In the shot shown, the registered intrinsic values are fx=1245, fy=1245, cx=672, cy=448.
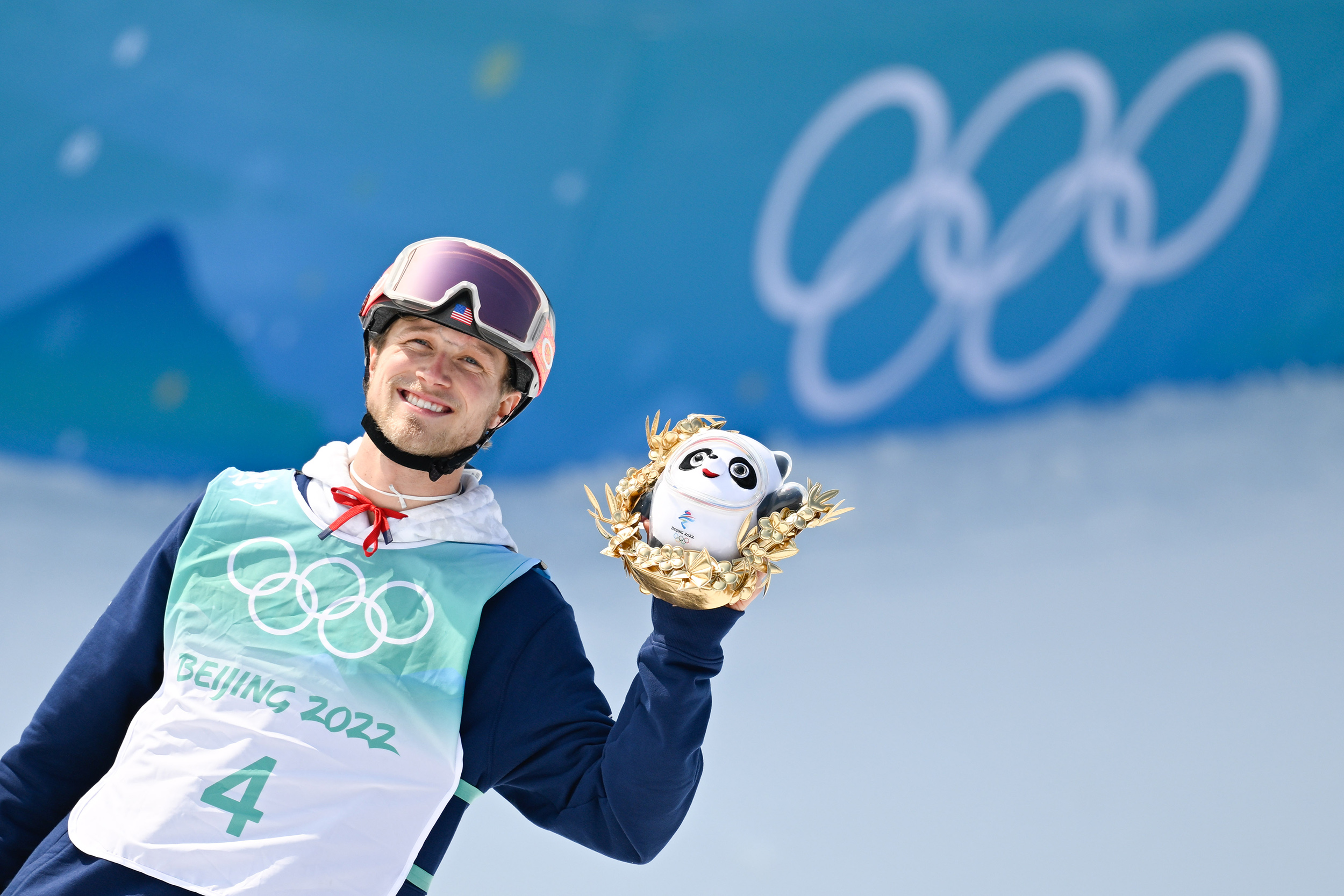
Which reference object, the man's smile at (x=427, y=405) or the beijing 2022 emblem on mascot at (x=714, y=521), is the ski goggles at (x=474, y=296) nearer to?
the man's smile at (x=427, y=405)

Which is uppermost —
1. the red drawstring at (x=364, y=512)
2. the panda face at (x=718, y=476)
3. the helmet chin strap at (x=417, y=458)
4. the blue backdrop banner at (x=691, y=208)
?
the blue backdrop banner at (x=691, y=208)

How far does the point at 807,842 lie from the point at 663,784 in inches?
91.0

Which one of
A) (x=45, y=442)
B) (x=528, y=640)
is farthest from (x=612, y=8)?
(x=528, y=640)

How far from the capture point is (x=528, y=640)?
1.96m

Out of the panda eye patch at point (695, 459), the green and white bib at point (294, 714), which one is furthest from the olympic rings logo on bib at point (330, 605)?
the panda eye patch at point (695, 459)

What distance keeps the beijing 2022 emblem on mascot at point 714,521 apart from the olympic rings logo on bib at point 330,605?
356 mm

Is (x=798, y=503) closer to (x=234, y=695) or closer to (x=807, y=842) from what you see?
(x=234, y=695)

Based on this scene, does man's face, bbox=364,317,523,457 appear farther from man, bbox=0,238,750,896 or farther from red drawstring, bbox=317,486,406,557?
red drawstring, bbox=317,486,406,557

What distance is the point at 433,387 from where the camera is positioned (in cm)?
204

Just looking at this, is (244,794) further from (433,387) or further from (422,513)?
(433,387)

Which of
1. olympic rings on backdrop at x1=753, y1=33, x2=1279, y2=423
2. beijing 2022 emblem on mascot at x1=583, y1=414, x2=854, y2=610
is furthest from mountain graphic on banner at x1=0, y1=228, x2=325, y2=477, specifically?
beijing 2022 emblem on mascot at x1=583, y1=414, x2=854, y2=610

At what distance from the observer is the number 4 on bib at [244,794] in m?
1.77

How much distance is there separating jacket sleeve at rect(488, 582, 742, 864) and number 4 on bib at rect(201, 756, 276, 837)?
0.34 m

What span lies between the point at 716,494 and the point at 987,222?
4424mm
